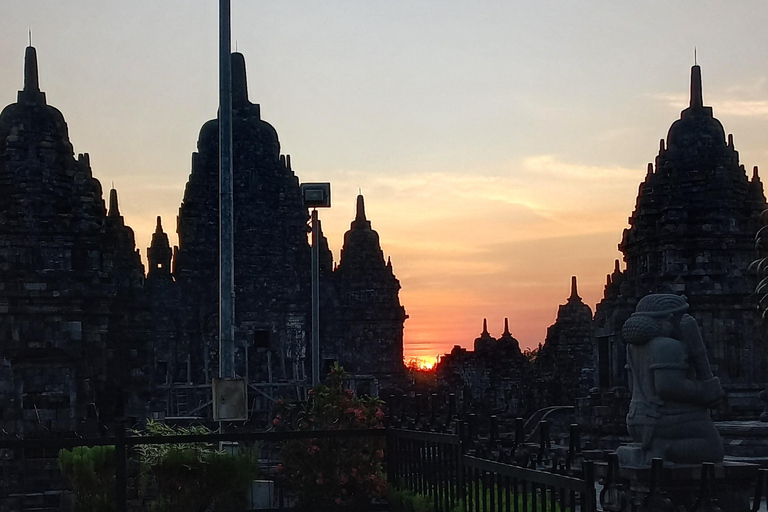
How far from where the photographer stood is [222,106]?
1448cm

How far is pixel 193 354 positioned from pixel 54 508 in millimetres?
19499

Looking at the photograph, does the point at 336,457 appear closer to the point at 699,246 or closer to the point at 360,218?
the point at 699,246

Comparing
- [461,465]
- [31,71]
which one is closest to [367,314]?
[31,71]

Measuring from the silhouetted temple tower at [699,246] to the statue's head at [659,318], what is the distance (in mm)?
13653

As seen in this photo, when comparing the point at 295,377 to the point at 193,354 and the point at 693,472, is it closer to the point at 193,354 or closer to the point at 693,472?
the point at 193,354

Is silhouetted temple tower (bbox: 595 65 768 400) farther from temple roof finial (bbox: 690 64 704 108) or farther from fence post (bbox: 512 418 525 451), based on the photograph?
fence post (bbox: 512 418 525 451)

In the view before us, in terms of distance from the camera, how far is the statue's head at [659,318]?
10.8 m

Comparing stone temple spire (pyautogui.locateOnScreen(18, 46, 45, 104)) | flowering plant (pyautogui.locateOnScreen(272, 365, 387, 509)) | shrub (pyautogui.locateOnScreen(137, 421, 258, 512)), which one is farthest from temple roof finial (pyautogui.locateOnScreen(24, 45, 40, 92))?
shrub (pyautogui.locateOnScreen(137, 421, 258, 512))

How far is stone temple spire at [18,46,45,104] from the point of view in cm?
2475

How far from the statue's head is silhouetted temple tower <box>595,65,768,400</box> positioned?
13.7 m

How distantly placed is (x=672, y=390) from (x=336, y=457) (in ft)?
10.3

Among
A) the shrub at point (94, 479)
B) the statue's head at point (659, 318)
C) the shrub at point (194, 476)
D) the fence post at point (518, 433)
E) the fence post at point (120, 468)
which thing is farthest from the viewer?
the statue's head at point (659, 318)

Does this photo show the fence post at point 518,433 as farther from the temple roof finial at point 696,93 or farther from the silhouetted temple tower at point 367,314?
the silhouetted temple tower at point 367,314

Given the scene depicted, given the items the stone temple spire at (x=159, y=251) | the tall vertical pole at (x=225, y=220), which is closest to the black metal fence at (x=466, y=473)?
the tall vertical pole at (x=225, y=220)
